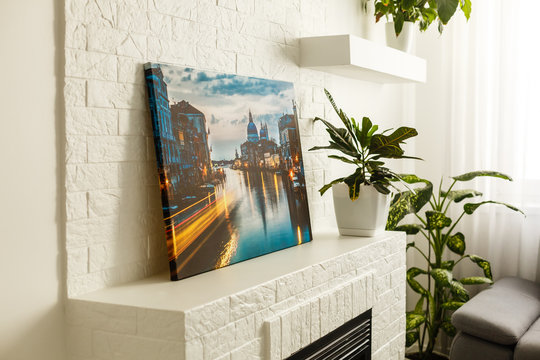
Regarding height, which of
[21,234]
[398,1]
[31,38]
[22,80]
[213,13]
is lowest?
[21,234]

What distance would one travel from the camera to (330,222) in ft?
8.63

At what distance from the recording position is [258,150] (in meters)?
2.09

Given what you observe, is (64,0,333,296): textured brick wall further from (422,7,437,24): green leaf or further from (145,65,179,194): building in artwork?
(422,7,437,24): green leaf

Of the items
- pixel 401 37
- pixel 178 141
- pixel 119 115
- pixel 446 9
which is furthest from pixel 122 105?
pixel 401 37

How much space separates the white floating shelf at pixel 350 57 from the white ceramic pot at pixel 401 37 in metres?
0.15

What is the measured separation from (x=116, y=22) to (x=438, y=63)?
7.79 ft

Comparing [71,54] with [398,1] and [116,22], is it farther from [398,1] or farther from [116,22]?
[398,1]

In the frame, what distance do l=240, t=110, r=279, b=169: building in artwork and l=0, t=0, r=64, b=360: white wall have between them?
713mm

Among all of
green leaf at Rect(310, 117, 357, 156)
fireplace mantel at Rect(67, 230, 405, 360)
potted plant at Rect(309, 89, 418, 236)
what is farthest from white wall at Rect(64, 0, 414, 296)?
potted plant at Rect(309, 89, 418, 236)

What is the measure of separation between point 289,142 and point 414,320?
131 centimetres

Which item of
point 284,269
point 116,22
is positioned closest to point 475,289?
point 284,269

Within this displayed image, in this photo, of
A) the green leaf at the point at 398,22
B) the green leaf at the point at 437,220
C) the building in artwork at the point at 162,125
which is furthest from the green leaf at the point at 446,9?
the building in artwork at the point at 162,125

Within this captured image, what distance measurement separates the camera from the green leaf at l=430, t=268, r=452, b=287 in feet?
9.46

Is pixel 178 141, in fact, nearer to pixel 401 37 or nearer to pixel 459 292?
pixel 401 37
